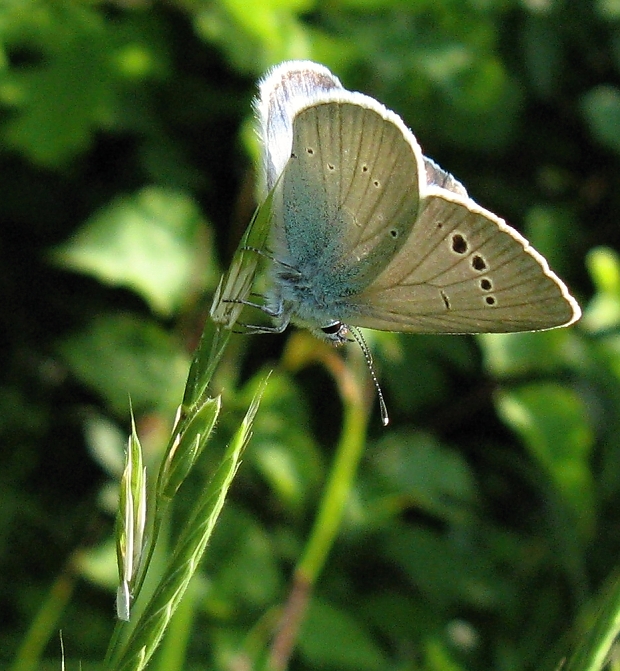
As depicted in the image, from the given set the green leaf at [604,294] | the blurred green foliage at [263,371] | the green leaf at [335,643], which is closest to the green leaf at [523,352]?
the blurred green foliage at [263,371]

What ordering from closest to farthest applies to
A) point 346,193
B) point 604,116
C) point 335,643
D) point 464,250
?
point 464,250 < point 346,193 < point 335,643 < point 604,116

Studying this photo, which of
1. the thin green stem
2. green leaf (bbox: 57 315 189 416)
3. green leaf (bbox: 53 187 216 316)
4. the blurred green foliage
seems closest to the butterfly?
the thin green stem

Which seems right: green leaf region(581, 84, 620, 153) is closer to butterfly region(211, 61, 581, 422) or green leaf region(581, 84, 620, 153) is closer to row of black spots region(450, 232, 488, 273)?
butterfly region(211, 61, 581, 422)

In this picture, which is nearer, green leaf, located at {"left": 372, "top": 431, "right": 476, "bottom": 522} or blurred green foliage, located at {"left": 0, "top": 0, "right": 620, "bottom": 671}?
blurred green foliage, located at {"left": 0, "top": 0, "right": 620, "bottom": 671}

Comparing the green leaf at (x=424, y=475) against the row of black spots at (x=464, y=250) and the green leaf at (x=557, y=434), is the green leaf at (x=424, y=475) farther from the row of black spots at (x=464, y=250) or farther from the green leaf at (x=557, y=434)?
the row of black spots at (x=464, y=250)

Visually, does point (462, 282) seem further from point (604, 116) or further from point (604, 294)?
point (604, 116)

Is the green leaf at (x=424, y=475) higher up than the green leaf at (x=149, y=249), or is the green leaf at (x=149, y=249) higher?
the green leaf at (x=149, y=249)

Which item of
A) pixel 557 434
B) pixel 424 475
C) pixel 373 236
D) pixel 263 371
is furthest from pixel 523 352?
pixel 373 236

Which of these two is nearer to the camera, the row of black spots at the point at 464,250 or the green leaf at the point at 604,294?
the row of black spots at the point at 464,250
